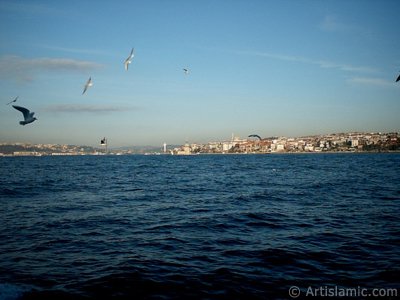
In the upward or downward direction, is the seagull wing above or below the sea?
above

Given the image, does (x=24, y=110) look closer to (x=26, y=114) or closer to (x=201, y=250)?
(x=26, y=114)

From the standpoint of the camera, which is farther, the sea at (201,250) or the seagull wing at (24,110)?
the seagull wing at (24,110)

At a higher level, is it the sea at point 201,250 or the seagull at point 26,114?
the seagull at point 26,114

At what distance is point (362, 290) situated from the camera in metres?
6.80

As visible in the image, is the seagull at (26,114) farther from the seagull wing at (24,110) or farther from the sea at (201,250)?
the sea at (201,250)

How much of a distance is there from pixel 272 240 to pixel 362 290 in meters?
4.09

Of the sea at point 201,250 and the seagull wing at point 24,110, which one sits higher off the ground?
the seagull wing at point 24,110

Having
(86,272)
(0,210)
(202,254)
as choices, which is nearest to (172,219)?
(202,254)

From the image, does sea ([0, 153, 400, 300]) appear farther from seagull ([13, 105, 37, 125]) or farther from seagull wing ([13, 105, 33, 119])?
seagull wing ([13, 105, 33, 119])

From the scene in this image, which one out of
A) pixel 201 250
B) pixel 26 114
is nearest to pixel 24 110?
pixel 26 114

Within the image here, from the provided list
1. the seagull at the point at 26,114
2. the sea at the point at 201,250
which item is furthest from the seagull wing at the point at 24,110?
the sea at the point at 201,250

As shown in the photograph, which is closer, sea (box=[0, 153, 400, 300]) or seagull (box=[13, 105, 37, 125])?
sea (box=[0, 153, 400, 300])

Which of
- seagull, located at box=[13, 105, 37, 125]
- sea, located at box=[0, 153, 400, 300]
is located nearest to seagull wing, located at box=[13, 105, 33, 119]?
seagull, located at box=[13, 105, 37, 125]

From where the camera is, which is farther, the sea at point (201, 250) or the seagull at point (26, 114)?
the seagull at point (26, 114)
